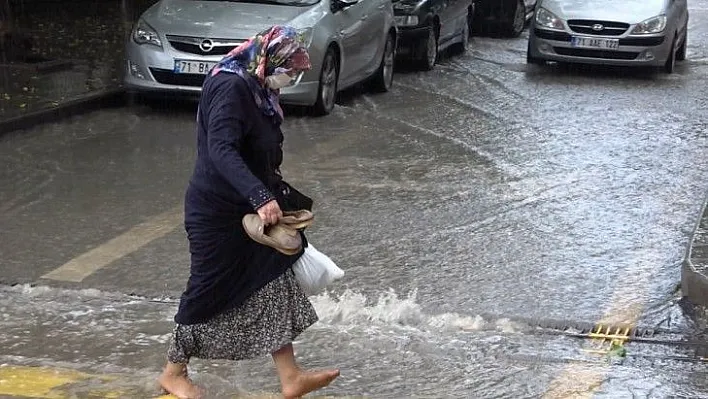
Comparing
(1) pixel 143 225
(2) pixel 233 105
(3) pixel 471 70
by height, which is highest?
(2) pixel 233 105

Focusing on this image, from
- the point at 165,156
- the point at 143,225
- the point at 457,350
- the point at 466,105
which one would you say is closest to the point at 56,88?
the point at 165,156

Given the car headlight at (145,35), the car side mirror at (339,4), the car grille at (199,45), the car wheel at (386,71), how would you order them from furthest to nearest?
1. the car wheel at (386,71)
2. the car side mirror at (339,4)
3. the car headlight at (145,35)
4. the car grille at (199,45)

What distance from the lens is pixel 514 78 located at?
50.6 feet

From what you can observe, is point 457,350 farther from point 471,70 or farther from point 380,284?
point 471,70

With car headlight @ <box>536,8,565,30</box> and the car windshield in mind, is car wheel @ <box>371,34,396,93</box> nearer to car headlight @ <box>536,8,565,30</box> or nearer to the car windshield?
the car windshield

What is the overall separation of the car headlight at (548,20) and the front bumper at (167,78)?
18.1ft

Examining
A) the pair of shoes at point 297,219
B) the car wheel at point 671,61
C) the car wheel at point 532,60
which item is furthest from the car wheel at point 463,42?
the pair of shoes at point 297,219

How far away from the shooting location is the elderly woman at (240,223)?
4250 millimetres

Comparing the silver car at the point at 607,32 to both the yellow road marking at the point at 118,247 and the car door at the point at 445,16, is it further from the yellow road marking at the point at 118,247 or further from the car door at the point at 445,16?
Answer: the yellow road marking at the point at 118,247

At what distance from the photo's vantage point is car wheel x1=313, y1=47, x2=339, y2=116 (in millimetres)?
11898

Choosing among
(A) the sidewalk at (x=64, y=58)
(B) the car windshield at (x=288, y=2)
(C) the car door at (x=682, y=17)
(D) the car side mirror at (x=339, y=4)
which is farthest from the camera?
(C) the car door at (x=682, y=17)

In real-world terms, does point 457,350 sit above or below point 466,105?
above

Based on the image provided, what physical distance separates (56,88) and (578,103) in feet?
20.1

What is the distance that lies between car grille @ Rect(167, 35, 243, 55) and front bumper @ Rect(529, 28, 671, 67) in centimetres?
614
